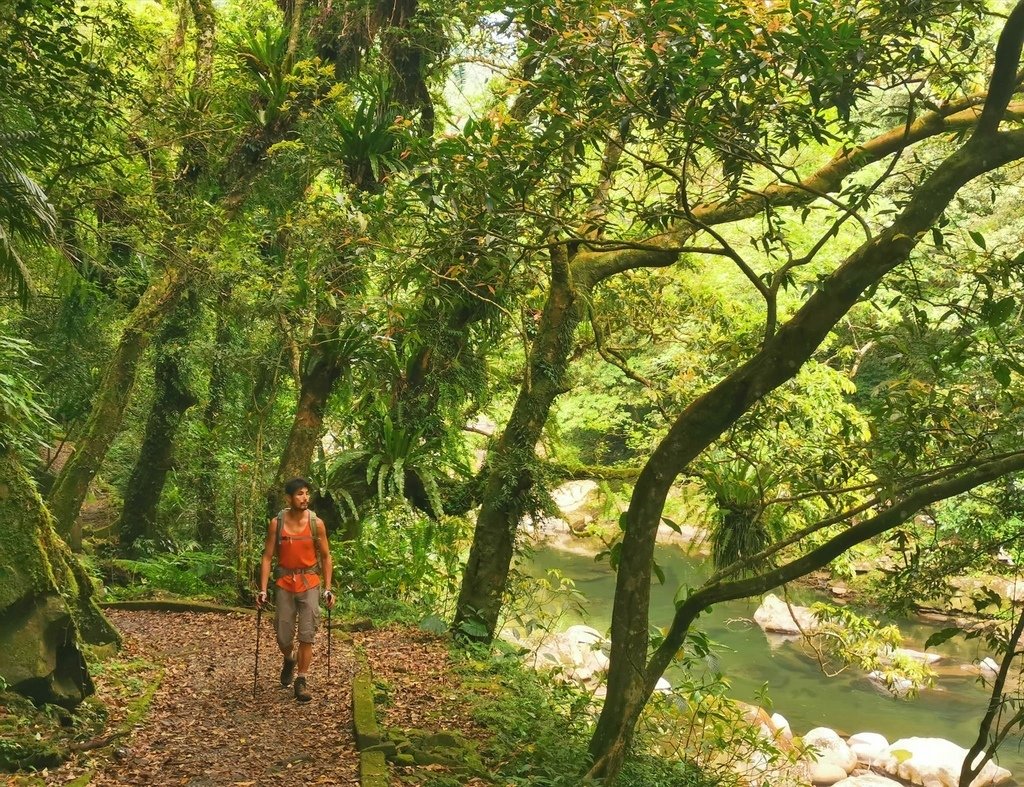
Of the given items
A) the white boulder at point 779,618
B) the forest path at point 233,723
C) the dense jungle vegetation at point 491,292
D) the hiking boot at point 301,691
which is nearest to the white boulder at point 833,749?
the dense jungle vegetation at point 491,292

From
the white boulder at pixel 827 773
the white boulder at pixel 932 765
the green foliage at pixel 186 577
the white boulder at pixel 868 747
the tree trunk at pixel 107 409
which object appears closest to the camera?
the tree trunk at pixel 107 409

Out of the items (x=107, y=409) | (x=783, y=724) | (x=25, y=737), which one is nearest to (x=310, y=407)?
(x=107, y=409)

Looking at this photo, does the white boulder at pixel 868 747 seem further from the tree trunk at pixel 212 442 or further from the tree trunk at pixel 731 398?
the tree trunk at pixel 212 442

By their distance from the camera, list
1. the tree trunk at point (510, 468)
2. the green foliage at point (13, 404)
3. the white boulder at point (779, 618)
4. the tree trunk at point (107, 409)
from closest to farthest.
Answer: the green foliage at point (13, 404)
the tree trunk at point (510, 468)
the tree trunk at point (107, 409)
the white boulder at point (779, 618)

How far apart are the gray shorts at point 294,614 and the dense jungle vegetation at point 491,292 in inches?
51.9

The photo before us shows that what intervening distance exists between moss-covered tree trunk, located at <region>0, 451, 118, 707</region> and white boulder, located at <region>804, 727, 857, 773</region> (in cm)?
995

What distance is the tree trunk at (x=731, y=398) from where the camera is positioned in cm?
376

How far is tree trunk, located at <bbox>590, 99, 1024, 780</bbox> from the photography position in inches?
148

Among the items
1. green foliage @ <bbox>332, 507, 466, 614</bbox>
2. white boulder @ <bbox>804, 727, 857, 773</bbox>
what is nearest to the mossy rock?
green foliage @ <bbox>332, 507, 466, 614</bbox>

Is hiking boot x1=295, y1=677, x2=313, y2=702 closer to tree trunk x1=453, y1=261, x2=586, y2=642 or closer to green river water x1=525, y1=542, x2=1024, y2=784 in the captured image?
tree trunk x1=453, y1=261, x2=586, y2=642

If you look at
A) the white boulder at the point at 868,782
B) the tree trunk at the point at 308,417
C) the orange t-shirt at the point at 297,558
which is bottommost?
the white boulder at the point at 868,782

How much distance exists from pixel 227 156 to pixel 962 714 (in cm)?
1362

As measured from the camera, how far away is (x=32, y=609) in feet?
15.4

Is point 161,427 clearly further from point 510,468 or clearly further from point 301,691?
point 301,691
